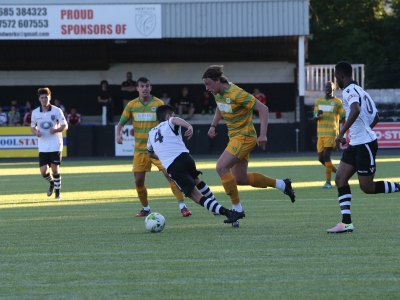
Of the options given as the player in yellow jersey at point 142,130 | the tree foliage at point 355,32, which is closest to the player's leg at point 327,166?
the player in yellow jersey at point 142,130

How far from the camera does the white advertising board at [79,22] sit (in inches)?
1564

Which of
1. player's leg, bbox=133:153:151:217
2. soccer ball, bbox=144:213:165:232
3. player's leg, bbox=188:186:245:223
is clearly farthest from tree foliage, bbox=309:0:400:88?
soccer ball, bbox=144:213:165:232

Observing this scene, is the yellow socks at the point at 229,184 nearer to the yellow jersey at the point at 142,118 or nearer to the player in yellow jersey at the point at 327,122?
the yellow jersey at the point at 142,118

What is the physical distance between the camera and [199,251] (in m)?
10.1

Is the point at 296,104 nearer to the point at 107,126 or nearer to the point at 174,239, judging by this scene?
the point at 107,126

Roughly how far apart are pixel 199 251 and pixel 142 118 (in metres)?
5.40

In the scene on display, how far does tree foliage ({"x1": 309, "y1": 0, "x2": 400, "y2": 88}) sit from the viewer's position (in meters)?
61.3

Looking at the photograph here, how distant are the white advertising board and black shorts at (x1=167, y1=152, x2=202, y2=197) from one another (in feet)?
90.1

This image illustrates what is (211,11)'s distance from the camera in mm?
40125

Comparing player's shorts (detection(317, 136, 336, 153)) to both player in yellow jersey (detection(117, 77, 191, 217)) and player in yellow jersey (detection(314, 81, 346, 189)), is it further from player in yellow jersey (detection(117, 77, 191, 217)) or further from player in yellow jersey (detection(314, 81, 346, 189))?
player in yellow jersey (detection(117, 77, 191, 217))

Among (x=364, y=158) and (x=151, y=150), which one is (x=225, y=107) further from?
(x=364, y=158)

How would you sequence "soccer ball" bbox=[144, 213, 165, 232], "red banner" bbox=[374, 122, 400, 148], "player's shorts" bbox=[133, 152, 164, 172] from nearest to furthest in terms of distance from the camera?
"soccer ball" bbox=[144, 213, 165, 232]
"player's shorts" bbox=[133, 152, 164, 172]
"red banner" bbox=[374, 122, 400, 148]

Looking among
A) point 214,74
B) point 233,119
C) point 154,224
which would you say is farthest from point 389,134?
point 154,224

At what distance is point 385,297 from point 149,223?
513cm
